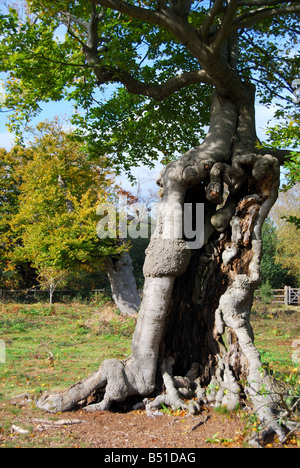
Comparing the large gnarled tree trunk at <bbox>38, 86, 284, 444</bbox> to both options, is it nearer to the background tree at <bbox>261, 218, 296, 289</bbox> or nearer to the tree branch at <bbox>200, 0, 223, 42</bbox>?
the tree branch at <bbox>200, 0, 223, 42</bbox>

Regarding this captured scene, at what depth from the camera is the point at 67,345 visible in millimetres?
11211

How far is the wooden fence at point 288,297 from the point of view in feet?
83.5

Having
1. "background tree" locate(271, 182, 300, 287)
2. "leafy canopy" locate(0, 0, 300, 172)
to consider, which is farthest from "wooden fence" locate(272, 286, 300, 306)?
"leafy canopy" locate(0, 0, 300, 172)

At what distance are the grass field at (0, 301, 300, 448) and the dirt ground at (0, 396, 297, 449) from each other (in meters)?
0.32

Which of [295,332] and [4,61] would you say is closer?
[4,61]

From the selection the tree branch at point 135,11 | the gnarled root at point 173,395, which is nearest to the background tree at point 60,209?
the tree branch at point 135,11

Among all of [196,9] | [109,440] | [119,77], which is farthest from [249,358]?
[196,9]

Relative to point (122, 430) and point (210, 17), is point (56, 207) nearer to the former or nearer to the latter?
point (210, 17)

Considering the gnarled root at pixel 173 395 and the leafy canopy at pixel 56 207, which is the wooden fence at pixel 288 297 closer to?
the leafy canopy at pixel 56 207

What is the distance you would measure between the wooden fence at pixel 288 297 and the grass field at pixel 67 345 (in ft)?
19.9

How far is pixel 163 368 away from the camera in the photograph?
6051mm

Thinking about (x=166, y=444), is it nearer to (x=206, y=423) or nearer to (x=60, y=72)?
(x=206, y=423)

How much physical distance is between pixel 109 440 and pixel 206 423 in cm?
122

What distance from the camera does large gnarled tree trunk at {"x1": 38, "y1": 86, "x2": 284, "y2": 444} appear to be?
219 inches
